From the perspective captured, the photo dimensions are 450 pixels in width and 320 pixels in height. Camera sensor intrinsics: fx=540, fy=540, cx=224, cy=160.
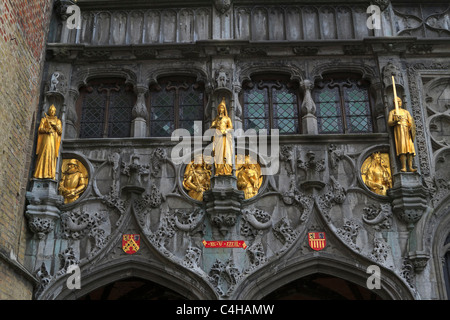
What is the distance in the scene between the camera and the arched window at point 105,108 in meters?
12.2

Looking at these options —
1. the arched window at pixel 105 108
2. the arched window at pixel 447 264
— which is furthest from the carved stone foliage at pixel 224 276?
the arched window at pixel 447 264

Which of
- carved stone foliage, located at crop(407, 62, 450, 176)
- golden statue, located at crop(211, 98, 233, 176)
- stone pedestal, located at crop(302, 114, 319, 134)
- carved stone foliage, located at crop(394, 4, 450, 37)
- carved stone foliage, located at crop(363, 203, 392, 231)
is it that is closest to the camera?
carved stone foliage, located at crop(363, 203, 392, 231)

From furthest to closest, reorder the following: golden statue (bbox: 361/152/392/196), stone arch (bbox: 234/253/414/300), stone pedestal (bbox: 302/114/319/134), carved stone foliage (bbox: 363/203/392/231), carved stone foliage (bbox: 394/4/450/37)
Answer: carved stone foliage (bbox: 394/4/450/37), stone pedestal (bbox: 302/114/319/134), golden statue (bbox: 361/152/392/196), carved stone foliage (bbox: 363/203/392/231), stone arch (bbox: 234/253/414/300)

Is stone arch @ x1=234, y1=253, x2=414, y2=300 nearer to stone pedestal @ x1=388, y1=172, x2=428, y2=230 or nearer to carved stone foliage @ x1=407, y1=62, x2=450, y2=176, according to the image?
stone pedestal @ x1=388, y1=172, x2=428, y2=230

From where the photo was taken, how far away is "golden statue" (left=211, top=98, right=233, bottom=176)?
10945 millimetres

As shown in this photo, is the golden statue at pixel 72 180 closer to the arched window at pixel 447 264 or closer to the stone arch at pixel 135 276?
the stone arch at pixel 135 276

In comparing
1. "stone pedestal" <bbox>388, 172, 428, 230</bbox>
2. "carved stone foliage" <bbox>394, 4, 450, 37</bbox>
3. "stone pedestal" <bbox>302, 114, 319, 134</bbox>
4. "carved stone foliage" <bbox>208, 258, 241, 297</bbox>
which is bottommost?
"carved stone foliage" <bbox>208, 258, 241, 297</bbox>

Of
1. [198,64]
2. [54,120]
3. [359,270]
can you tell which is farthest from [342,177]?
[54,120]

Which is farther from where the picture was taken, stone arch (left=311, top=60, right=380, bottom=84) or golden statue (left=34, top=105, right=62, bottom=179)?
stone arch (left=311, top=60, right=380, bottom=84)

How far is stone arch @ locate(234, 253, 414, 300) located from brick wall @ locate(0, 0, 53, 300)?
413 centimetres

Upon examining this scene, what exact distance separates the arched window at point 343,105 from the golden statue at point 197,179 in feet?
9.08

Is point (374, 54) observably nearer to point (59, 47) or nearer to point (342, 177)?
point (342, 177)

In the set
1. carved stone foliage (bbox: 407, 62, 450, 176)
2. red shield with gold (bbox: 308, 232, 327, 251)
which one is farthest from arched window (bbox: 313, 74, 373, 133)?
red shield with gold (bbox: 308, 232, 327, 251)

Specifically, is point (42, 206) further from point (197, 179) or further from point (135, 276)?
point (197, 179)
